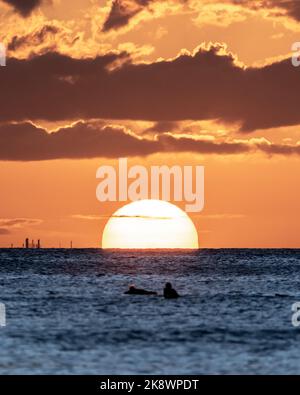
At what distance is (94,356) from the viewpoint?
52.5 meters

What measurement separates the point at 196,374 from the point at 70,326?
64.3 ft

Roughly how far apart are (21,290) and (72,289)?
211 inches

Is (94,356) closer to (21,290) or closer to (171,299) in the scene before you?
(171,299)

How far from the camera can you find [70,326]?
6569 centimetres

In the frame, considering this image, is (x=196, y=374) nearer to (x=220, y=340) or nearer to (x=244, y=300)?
(x=220, y=340)

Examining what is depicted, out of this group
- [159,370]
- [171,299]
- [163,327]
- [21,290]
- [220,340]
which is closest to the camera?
[159,370]

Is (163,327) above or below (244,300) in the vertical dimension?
below
